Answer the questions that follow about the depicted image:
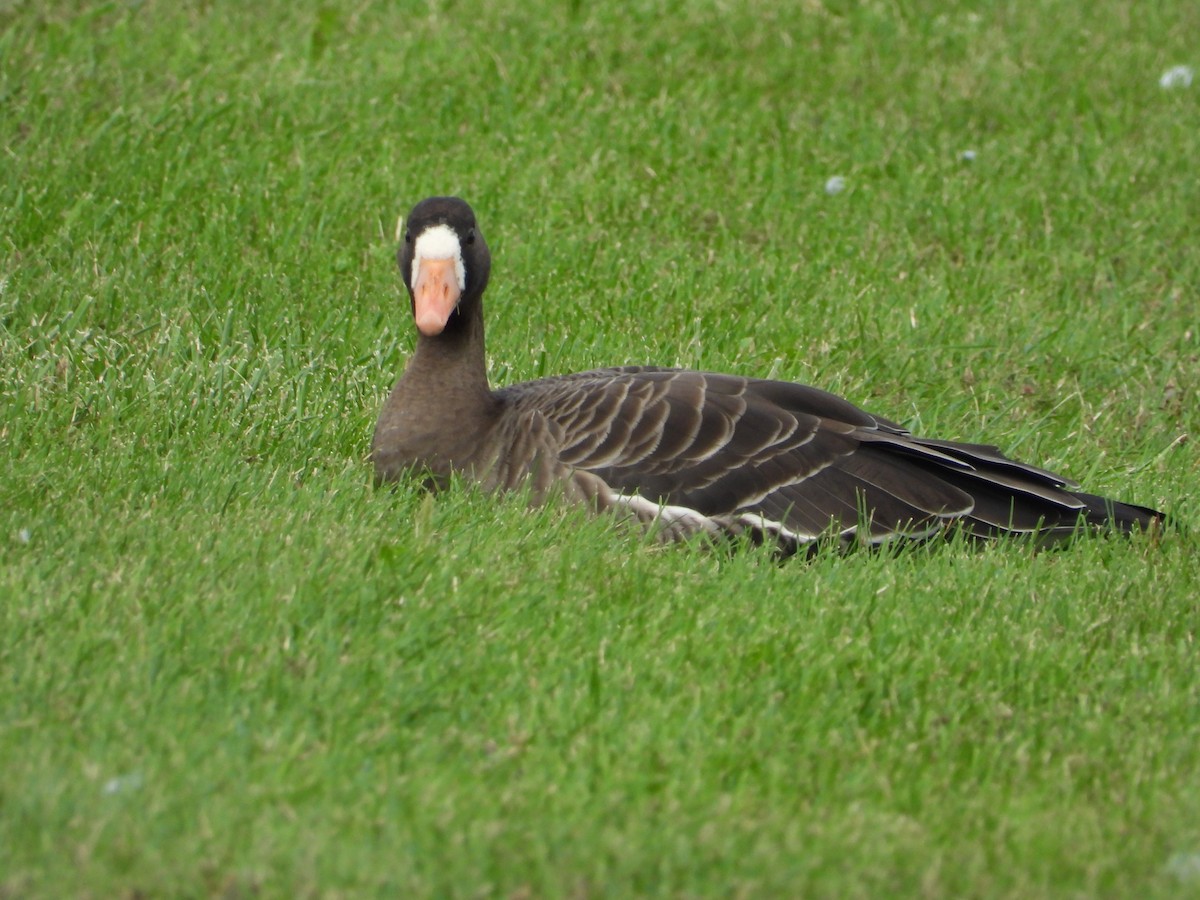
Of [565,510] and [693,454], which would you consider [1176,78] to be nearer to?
[693,454]

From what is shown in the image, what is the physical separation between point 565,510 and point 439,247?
1.12m

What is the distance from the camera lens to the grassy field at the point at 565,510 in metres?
3.54

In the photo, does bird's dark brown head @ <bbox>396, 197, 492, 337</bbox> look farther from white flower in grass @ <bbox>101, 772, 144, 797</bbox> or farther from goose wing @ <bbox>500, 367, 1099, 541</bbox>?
white flower in grass @ <bbox>101, 772, 144, 797</bbox>

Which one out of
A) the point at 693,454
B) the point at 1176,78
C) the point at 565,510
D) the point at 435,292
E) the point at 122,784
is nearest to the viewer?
the point at 122,784

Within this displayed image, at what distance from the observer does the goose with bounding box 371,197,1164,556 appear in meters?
5.57

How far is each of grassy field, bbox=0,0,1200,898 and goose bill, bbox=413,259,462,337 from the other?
0.66 metres

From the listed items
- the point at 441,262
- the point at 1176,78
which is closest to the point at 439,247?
the point at 441,262

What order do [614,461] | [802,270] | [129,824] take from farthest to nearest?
[802,270] → [614,461] → [129,824]

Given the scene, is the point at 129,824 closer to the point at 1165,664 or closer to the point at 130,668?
the point at 130,668

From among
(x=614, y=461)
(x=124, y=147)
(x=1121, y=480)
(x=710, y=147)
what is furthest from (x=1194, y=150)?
(x=124, y=147)

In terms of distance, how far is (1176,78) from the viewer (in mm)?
10227

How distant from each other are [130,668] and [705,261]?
16.0ft

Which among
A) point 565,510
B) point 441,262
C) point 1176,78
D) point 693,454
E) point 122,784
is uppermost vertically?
point 1176,78

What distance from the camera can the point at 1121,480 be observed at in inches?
259
